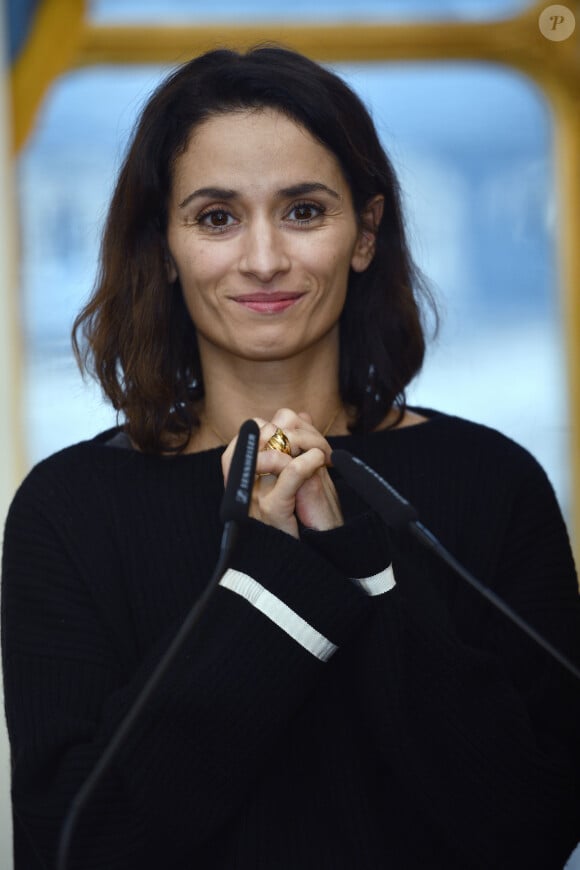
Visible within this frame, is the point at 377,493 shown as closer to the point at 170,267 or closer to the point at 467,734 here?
the point at 467,734

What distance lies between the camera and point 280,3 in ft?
6.15

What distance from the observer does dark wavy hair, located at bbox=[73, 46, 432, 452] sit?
1.32m

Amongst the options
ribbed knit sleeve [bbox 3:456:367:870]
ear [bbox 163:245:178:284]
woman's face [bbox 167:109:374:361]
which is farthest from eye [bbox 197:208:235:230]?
ribbed knit sleeve [bbox 3:456:367:870]

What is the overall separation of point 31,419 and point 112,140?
0.43 metres

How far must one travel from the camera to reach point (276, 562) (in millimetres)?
1126

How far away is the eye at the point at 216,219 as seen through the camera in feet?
4.23

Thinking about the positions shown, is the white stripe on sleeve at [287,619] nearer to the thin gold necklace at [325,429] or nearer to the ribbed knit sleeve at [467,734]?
the ribbed knit sleeve at [467,734]

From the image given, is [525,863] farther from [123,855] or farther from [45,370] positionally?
[45,370]

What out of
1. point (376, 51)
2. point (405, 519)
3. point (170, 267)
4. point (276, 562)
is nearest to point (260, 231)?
point (170, 267)

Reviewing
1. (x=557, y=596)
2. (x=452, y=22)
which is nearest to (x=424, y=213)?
(x=452, y=22)

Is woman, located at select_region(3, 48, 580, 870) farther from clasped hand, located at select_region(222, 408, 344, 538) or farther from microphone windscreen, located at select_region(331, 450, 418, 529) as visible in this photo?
microphone windscreen, located at select_region(331, 450, 418, 529)

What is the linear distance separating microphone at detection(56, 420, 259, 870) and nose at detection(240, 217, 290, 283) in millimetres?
307

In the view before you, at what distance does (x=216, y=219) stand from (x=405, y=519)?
494mm

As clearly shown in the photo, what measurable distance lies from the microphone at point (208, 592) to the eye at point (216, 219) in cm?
37
